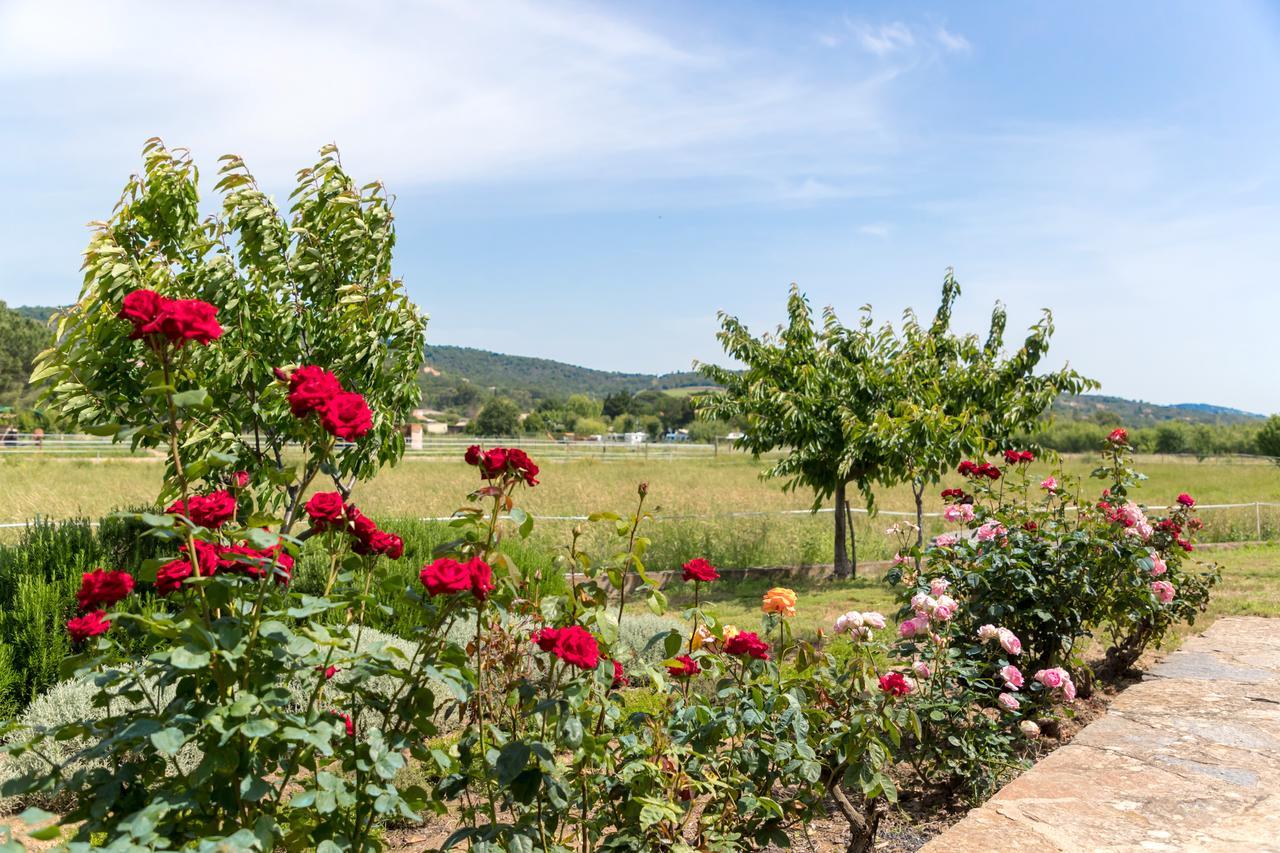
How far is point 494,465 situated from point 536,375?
17065 centimetres

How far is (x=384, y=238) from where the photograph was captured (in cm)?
595

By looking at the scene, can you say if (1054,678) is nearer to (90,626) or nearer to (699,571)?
(699,571)

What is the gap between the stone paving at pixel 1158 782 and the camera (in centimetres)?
264

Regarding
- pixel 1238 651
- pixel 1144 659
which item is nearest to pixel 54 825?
pixel 1144 659

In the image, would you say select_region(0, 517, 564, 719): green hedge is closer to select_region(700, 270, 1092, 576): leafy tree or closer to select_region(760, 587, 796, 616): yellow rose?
select_region(760, 587, 796, 616): yellow rose

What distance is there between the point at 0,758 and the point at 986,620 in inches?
174

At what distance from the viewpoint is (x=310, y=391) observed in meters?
1.94

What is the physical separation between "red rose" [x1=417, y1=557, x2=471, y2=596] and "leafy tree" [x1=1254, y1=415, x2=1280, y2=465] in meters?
59.6

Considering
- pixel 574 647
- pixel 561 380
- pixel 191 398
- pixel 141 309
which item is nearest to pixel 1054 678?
pixel 574 647

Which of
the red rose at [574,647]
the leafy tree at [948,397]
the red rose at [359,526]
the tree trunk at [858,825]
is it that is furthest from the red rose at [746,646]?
the leafy tree at [948,397]

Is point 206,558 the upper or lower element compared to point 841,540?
upper

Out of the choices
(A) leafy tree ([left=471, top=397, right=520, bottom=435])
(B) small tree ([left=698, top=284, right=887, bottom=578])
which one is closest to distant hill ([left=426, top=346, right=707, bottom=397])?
(A) leafy tree ([left=471, top=397, right=520, bottom=435])

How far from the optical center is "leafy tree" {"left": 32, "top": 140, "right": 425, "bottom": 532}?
505cm

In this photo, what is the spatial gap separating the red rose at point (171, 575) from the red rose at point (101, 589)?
165 millimetres
